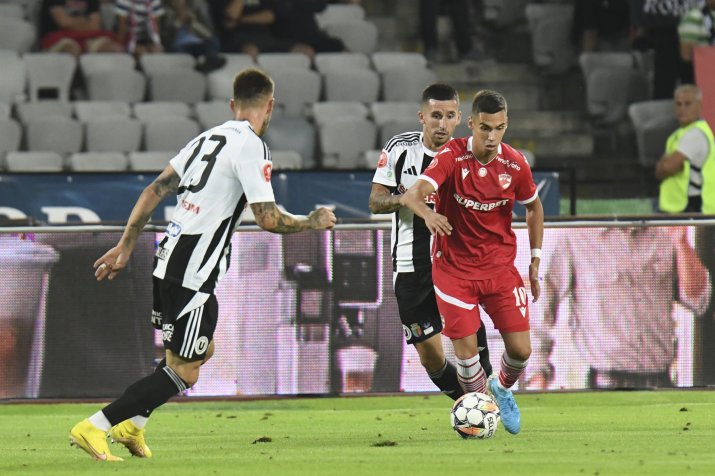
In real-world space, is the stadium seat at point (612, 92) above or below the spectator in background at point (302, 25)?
below

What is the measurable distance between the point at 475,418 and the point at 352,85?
9.90 metres

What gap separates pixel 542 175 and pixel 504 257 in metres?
5.58

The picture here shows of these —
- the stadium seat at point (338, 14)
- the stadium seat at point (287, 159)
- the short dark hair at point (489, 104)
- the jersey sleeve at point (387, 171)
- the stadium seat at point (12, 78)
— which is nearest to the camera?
the short dark hair at point (489, 104)

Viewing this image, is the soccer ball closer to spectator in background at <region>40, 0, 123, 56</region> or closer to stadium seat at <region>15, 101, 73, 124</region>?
stadium seat at <region>15, 101, 73, 124</region>

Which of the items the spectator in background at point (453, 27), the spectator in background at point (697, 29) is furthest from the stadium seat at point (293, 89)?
the spectator in background at point (697, 29)

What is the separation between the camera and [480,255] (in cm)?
899

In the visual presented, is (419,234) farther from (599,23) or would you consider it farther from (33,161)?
(599,23)

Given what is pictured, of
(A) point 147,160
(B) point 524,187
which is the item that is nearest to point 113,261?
(B) point 524,187

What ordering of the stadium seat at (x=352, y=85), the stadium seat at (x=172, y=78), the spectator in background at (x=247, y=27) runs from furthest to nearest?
the spectator in background at (x=247, y=27), the stadium seat at (x=352, y=85), the stadium seat at (x=172, y=78)

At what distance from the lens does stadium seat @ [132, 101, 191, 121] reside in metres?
16.9

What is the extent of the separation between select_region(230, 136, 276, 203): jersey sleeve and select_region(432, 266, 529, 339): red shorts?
166 cm

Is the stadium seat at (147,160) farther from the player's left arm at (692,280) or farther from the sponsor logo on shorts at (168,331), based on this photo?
the sponsor logo on shorts at (168,331)

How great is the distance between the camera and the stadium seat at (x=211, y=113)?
16.9 metres

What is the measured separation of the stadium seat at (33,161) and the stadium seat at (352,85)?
384cm
